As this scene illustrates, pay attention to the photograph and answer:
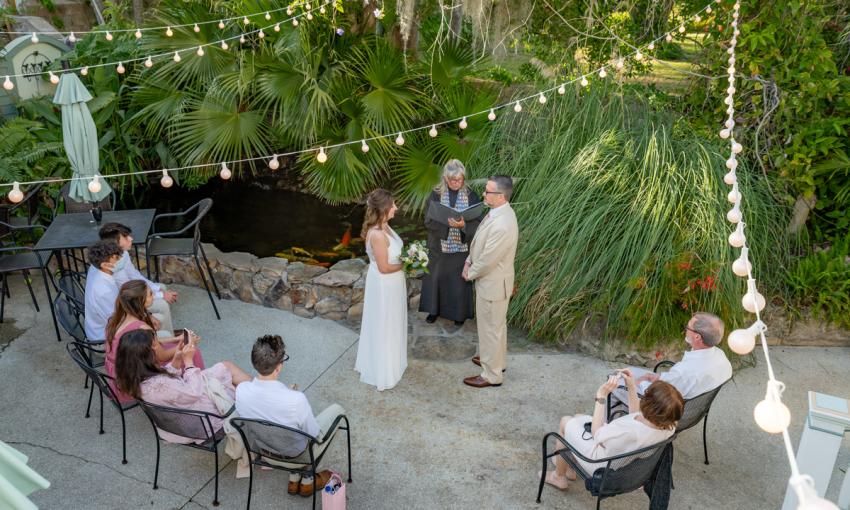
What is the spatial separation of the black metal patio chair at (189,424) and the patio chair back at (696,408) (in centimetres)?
269

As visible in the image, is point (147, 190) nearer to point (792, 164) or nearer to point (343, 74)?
point (343, 74)

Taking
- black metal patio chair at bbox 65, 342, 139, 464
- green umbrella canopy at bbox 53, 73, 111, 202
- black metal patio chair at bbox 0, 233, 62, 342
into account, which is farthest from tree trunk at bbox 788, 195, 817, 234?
black metal patio chair at bbox 0, 233, 62, 342

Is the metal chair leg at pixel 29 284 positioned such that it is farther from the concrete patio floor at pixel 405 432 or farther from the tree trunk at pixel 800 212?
the tree trunk at pixel 800 212

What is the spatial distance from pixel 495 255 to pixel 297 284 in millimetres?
2174

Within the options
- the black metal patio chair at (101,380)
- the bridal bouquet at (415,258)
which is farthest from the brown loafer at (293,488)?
the bridal bouquet at (415,258)

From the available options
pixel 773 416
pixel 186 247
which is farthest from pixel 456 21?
pixel 773 416

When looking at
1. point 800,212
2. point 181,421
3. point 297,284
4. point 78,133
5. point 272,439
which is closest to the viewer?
point 272,439

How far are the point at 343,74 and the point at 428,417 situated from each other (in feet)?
15.0

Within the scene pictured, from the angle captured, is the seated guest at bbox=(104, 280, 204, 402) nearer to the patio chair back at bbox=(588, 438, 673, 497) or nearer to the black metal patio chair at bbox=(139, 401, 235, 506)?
the black metal patio chair at bbox=(139, 401, 235, 506)

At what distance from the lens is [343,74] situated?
792 centimetres

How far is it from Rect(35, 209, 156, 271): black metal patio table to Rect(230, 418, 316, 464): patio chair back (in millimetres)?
2660

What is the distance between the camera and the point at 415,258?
5.09 m

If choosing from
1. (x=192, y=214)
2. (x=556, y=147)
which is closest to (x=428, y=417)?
(x=556, y=147)

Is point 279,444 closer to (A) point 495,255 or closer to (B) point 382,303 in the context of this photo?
(B) point 382,303
